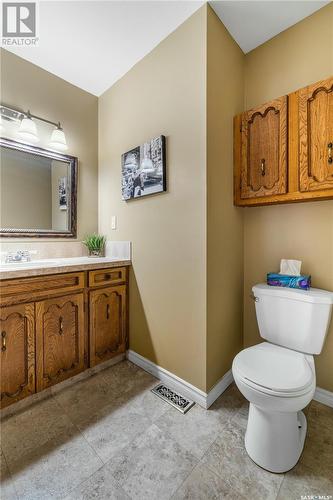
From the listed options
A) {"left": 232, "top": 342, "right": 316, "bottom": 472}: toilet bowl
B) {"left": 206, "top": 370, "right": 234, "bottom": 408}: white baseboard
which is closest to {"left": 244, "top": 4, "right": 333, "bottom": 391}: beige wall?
{"left": 206, "top": 370, "right": 234, "bottom": 408}: white baseboard

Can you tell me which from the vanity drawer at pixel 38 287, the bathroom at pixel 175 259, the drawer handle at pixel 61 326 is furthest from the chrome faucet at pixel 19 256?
the drawer handle at pixel 61 326

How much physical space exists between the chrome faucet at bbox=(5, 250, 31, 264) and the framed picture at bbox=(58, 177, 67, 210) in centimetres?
52

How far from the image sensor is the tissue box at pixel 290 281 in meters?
1.42

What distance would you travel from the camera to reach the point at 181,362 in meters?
1.58

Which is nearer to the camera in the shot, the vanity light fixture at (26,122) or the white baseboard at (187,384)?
the white baseboard at (187,384)

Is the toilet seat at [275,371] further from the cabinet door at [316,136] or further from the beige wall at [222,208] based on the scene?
the cabinet door at [316,136]

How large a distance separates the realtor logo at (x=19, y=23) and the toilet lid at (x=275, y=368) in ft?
8.49

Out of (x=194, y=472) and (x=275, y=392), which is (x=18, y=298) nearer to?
(x=194, y=472)

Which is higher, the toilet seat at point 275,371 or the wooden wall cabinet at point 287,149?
the wooden wall cabinet at point 287,149

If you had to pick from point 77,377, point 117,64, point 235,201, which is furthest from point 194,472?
point 117,64

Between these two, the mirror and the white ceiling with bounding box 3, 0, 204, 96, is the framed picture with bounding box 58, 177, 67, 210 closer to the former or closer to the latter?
the mirror

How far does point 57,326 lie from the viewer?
1566mm

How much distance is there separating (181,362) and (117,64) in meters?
2.46

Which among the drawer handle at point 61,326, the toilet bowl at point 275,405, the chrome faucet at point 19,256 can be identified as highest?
the chrome faucet at point 19,256
